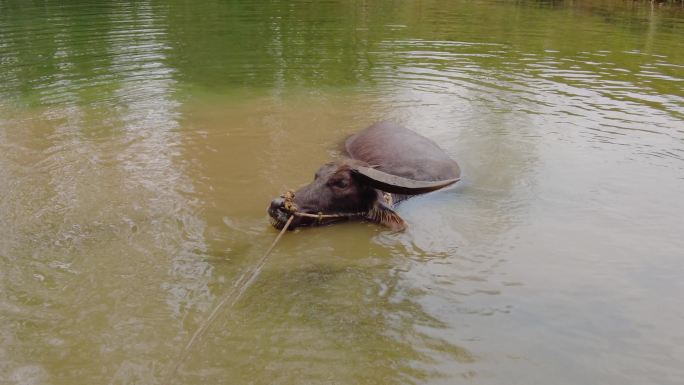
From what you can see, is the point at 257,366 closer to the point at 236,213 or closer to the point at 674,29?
the point at 236,213

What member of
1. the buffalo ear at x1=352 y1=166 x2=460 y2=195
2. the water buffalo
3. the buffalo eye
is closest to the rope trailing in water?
the water buffalo

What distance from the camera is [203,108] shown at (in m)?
9.46

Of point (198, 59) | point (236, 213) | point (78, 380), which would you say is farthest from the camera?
point (198, 59)

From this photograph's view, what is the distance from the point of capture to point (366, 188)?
572 centimetres

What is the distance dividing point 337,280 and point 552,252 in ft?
6.27

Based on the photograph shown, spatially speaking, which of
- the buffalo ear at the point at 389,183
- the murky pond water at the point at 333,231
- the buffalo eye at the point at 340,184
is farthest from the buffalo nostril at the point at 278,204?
the buffalo ear at the point at 389,183

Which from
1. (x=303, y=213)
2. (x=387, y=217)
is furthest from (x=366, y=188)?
(x=303, y=213)

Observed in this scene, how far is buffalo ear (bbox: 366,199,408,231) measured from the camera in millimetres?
5605

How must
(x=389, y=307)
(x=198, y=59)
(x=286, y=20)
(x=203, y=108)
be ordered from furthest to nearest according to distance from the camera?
(x=286, y=20)
(x=198, y=59)
(x=203, y=108)
(x=389, y=307)

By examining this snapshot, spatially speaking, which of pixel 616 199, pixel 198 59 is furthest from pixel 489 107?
pixel 198 59

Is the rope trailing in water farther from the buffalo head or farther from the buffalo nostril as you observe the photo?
the buffalo head

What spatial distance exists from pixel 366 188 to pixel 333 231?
524 mm

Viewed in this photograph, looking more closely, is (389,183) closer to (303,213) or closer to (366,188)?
(366,188)

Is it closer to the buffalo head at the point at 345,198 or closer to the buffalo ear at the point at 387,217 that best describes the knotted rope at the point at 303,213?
the buffalo head at the point at 345,198
